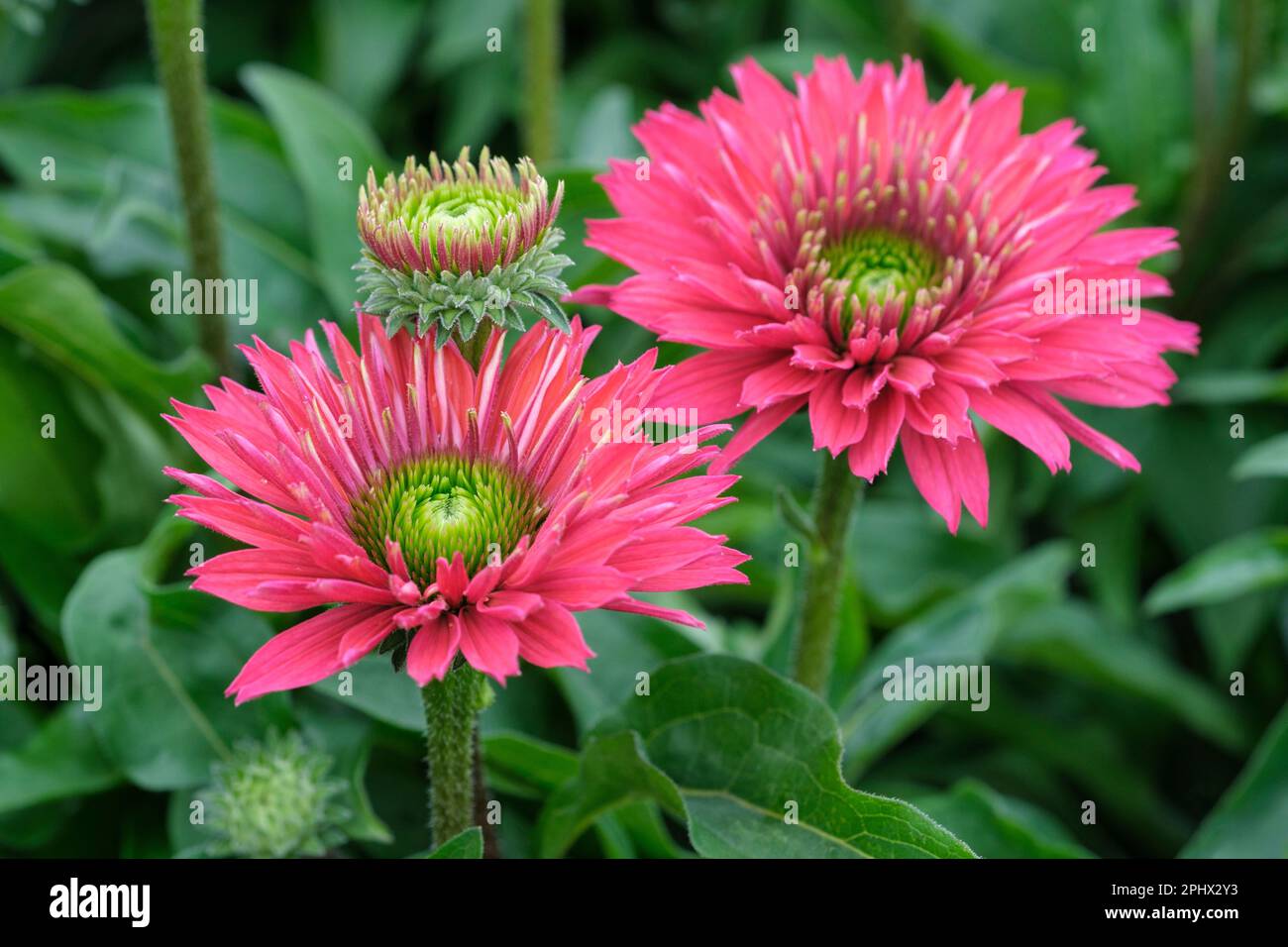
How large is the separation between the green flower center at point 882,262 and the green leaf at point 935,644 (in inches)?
21.1

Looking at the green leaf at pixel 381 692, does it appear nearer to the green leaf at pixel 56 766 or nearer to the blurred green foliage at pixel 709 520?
the blurred green foliage at pixel 709 520

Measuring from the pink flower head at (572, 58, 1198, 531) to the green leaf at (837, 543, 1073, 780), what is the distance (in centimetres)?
53

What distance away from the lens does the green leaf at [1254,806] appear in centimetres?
152

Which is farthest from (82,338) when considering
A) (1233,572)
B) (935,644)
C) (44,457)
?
(1233,572)

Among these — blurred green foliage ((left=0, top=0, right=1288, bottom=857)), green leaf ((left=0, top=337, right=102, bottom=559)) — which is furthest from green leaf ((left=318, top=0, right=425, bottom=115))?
green leaf ((left=0, top=337, right=102, bottom=559))

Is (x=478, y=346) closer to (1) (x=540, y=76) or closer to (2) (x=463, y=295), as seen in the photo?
(2) (x=463, y=295)

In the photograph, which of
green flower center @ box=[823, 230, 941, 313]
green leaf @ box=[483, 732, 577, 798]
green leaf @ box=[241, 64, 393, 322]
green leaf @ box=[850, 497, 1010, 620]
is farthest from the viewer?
green leaf @ box=[850, 497, 1010, 620]

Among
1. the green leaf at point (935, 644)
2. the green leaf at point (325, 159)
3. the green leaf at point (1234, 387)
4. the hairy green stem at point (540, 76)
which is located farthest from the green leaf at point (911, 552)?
the green leaf at point (325, 159)

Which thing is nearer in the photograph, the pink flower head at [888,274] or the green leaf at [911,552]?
the pink flower head at [888,274]

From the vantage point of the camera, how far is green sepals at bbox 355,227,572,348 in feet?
3.15

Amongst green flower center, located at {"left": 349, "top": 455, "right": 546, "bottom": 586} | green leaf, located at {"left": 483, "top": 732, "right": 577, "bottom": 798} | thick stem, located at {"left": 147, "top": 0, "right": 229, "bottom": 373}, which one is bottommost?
green leaf, located at {"left": 483, "top": 732, "right": 577, "bottom": 798}

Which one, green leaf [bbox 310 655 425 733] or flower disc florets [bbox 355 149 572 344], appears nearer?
flower disc florets [bbox 355 149 572 344]

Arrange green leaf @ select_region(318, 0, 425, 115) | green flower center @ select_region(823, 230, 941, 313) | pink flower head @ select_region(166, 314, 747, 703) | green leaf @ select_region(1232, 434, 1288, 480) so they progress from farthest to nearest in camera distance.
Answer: green leaf @ select_region(318, 0, 425, 115) < green leaf @ select_region(1232, 434, 1288, 480) < green flower center @ select_region(823, 230, 941, 313) < pink flower head @ select_region(166, 314, 747, 703)

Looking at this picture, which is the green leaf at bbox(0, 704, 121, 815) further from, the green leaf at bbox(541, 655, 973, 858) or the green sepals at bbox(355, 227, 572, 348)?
the green sepals at bbox(355, 227, 572, 348)
